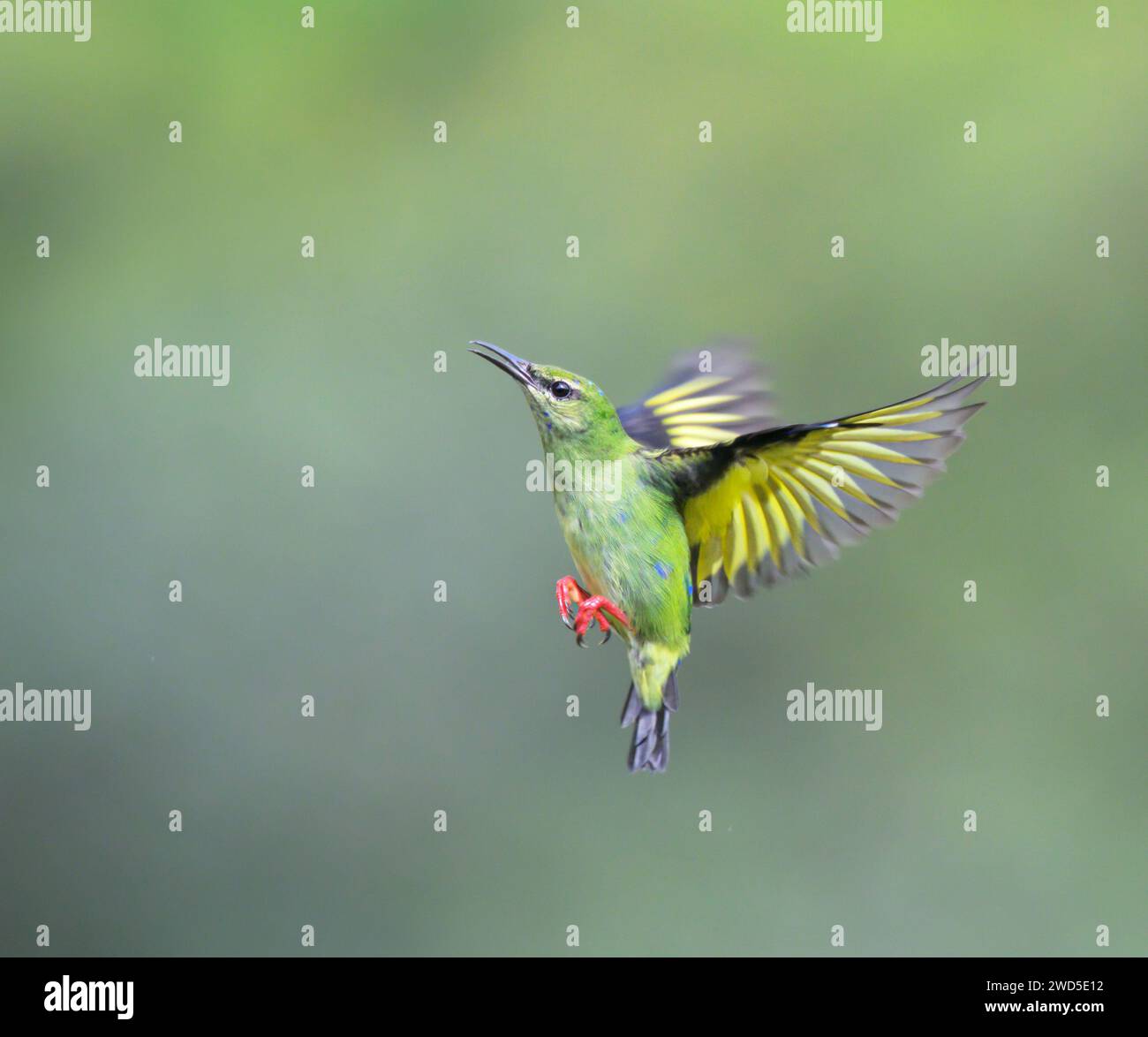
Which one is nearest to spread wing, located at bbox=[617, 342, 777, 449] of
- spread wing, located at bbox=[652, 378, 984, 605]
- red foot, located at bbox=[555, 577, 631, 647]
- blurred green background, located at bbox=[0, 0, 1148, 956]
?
spread wing, located at bbox=[652, 378, 984, 605]

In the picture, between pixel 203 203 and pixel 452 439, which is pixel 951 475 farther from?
pixel 203 203

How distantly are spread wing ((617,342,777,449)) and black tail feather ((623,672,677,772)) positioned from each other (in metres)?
0.92

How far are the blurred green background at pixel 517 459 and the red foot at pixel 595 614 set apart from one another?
326cm

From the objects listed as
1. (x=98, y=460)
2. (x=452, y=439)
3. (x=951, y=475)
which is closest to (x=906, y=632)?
(x=951, y=475)

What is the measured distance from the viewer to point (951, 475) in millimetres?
7559

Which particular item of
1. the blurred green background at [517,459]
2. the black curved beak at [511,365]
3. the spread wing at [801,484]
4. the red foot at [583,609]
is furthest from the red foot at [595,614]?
A: the blurred green background at [517,459]

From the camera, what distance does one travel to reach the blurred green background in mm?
6840

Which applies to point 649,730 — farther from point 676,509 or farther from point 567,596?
point 676,509

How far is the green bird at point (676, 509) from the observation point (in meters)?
3.19

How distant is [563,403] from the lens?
335 centimetres

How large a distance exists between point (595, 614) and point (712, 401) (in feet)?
3.54

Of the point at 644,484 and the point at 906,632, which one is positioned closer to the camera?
the point at 644,484

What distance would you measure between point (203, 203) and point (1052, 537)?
4.92 metres

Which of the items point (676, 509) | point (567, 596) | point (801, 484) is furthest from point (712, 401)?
point (567, 596)
